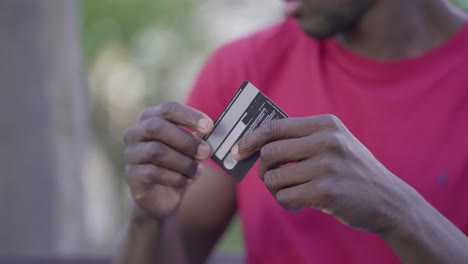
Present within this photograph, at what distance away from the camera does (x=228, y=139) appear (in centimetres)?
155

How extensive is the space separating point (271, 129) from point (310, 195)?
0.16 m

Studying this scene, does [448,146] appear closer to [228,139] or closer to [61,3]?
[228,139]

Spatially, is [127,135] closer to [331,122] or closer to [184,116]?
[184,116]

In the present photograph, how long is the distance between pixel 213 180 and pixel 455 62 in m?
0.80

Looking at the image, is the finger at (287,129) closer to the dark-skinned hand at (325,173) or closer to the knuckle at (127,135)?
the dark-skinned hand at (325,173)

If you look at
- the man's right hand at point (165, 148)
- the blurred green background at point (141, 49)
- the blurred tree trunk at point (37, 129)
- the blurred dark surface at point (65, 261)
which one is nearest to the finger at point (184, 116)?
the man's right hand at point (165, 148)

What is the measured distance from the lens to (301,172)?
141 cm

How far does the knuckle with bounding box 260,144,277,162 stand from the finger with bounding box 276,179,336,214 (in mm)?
71

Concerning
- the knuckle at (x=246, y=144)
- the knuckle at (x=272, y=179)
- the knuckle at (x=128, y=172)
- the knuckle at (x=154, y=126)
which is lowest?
the knuckle at (x=128, y=172)

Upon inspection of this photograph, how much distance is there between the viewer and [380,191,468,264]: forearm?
147cm

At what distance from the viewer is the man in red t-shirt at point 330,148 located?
143 centimetres

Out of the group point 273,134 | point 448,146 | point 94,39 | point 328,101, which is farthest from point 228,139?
point 94,39

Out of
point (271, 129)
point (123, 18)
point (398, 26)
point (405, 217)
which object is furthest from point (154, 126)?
point (123, 18)

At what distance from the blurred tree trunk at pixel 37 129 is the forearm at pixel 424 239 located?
7.33ft
